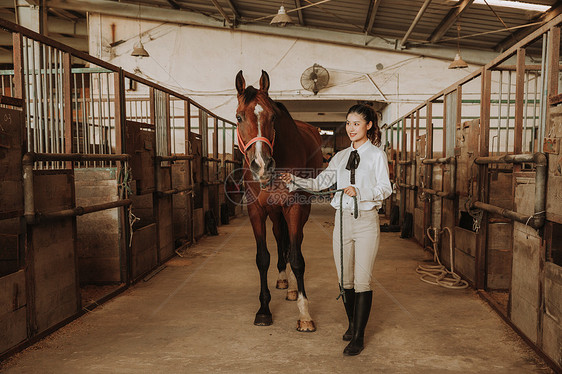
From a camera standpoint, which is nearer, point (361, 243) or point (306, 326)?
point (361, 243)

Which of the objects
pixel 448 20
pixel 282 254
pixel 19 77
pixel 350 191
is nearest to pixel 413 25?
pixel 448 20

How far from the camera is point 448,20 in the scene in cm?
902

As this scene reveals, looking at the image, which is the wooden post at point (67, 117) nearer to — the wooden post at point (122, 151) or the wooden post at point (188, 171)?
the wooden post at point (122, 151)

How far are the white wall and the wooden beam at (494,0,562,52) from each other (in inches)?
42.1

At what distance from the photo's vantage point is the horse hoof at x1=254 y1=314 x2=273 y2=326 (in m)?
2.74

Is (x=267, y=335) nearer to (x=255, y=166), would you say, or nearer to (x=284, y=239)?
(x=255, y=166)

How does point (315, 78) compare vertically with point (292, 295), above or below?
above

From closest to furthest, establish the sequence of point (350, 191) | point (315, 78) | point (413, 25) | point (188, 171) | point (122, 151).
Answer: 1. point (350, 191)
2. point (122, 151)
3. point (188, 171)
4. point (413, 25)
5. point (315, 78)

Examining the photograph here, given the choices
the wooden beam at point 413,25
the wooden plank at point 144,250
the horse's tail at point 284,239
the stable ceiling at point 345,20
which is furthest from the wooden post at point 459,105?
the stable ceiling at point 345,20

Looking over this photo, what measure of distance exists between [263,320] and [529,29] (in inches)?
365

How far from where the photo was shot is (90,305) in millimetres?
3064

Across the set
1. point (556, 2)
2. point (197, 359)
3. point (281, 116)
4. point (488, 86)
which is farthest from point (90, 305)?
point (556, 2)

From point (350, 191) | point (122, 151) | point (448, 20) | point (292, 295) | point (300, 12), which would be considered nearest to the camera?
point (350, 191)

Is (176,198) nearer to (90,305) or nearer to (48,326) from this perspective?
(90,305)
